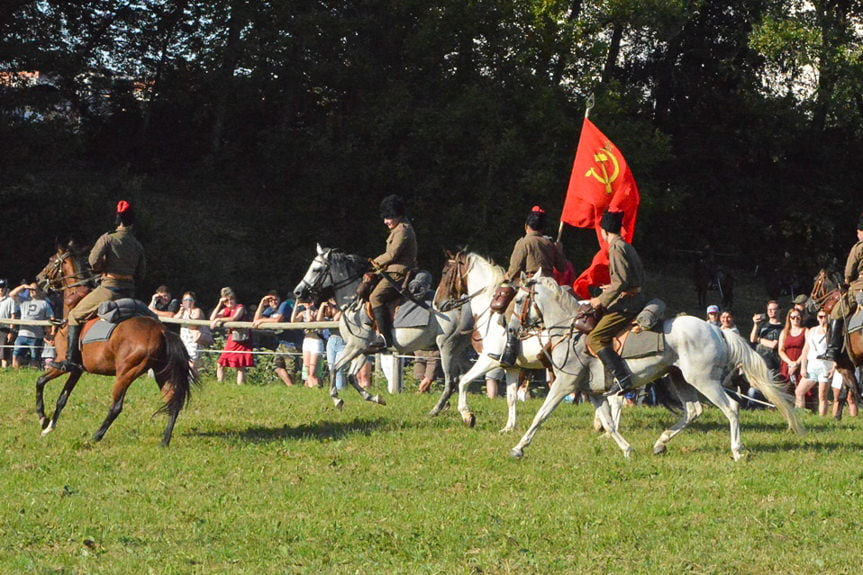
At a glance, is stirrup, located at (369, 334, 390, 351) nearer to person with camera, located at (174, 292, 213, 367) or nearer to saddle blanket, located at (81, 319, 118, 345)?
saddle blanket, located at (81, 319, 118, 345)

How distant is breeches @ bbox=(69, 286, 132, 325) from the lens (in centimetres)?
1450

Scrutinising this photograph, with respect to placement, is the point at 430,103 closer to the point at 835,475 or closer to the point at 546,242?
the point at 546,242

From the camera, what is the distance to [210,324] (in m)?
20.6

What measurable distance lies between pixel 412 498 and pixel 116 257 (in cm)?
549

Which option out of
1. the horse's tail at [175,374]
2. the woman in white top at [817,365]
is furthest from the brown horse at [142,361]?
the woman in white top at [817,365]

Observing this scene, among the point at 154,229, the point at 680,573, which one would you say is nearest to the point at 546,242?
the point at 680,573

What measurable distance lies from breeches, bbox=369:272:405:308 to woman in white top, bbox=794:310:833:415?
266 inches

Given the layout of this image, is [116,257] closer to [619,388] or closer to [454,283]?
[454,283]

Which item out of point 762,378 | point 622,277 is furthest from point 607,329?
point 762,378

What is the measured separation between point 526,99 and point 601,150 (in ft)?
64.5

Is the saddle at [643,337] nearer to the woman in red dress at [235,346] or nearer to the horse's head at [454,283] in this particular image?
the horse's head at [454,283]

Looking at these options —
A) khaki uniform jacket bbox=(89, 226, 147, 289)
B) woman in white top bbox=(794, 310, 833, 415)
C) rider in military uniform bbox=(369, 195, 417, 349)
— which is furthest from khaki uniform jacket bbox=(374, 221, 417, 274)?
woman in white top bbox=(794, 310, 833, 415)

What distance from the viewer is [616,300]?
13.1m

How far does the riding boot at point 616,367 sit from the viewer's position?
43.3 feet
